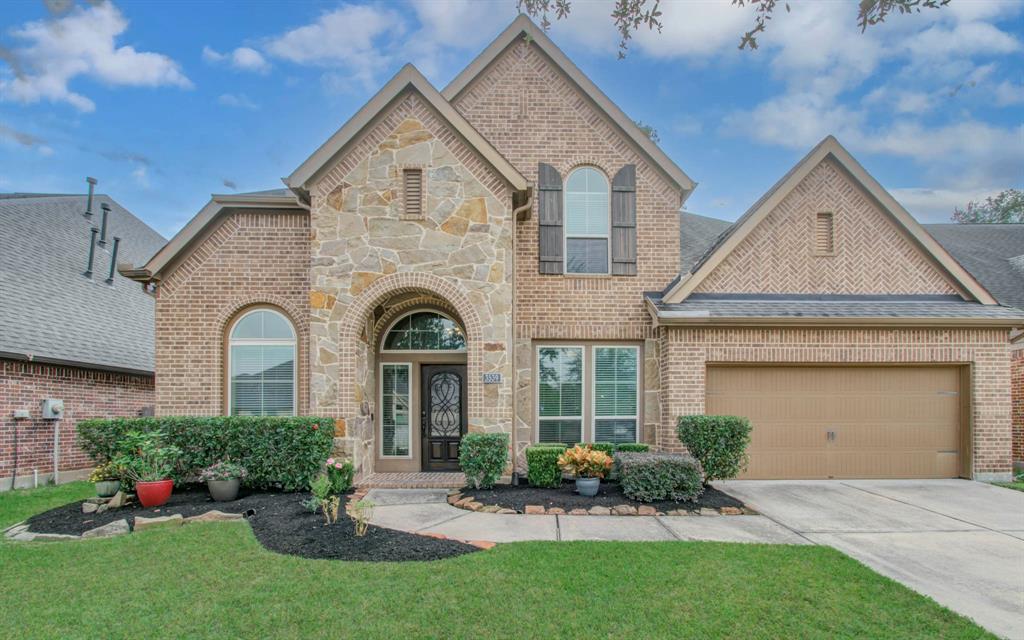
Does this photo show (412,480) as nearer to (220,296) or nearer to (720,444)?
(220,296)

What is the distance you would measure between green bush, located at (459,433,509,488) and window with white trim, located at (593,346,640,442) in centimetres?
265

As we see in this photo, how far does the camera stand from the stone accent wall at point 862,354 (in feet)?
34.1

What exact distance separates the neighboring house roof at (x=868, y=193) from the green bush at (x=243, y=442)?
6.86m

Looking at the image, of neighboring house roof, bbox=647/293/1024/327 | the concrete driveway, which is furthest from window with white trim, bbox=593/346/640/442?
the concrete driveway

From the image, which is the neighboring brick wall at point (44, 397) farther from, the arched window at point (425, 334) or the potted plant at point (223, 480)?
the arched window at point (425, 334)

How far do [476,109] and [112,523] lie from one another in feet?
29.9

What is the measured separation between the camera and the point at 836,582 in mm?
5199

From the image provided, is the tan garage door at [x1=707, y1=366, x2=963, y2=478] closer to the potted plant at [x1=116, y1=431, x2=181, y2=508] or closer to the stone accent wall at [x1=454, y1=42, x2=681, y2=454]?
the stone accent wall at [x1=454, y1=42, x2=681, y2=454]

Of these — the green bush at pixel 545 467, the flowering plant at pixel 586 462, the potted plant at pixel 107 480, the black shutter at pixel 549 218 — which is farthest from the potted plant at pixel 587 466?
the potted plant at pixel 107 480

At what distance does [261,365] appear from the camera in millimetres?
10570

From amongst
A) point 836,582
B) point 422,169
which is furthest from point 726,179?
point 836,582

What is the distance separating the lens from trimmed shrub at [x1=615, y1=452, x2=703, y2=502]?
839 cm

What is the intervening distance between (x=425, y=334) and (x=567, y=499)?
4418mm

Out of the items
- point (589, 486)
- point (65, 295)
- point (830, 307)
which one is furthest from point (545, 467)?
point (65, 295)
